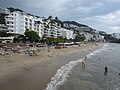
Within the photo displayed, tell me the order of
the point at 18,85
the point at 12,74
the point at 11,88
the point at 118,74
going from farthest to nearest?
the point at 118,74
the point at 12,74
the point at 18,85
the point at 11,88

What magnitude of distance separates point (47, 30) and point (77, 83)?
282 feet

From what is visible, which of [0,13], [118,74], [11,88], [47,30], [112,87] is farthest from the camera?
[47,30]

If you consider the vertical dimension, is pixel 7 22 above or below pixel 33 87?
above

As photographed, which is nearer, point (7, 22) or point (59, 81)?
point (59, 81)

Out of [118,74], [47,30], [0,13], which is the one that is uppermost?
[0,13]

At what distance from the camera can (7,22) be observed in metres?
79.3

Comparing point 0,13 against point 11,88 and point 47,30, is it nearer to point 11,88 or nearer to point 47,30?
point 47,30

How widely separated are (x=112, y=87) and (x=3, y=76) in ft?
35.0

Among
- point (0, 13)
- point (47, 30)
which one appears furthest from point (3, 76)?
point (47, 30)

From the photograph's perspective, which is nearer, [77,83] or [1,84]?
[1,84]

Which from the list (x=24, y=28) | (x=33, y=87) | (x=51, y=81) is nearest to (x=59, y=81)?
(x=51, y=81)

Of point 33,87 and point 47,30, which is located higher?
point 47,30

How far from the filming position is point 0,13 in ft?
302

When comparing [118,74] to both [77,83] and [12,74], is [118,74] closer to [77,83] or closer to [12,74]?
[77,83]
